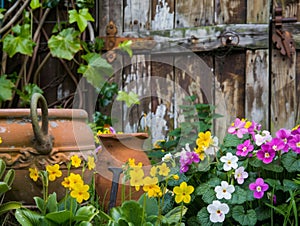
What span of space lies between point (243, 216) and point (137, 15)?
6.38 feet

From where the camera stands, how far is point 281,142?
1645 millimetres

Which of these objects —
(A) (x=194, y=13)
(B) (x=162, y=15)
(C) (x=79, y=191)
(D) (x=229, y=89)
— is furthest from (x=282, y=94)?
(C) (x=79, y=191)

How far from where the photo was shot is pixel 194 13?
122 inches

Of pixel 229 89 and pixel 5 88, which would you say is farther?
pixel 5 88

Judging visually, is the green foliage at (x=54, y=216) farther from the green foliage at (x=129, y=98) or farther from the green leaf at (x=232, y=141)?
the green foliage at (x=129, y=98)

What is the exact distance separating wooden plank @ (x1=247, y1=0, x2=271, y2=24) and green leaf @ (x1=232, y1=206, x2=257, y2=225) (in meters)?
1.60

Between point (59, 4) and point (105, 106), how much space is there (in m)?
0.73

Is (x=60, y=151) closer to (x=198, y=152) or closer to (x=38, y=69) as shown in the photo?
(x=198, y=152)

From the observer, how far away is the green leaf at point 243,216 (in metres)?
1.56

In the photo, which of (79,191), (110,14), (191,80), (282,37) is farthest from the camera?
(110,14)

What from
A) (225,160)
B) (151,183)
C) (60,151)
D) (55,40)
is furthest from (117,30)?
(151,183)

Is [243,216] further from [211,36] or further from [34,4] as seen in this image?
[34,4]

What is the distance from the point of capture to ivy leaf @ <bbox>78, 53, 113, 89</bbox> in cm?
330

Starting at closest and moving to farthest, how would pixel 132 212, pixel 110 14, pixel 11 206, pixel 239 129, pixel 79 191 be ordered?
1. pixel 79 191
2. pixel 132 212
3. pixel 11 206
4. pixel 239 129
5. pixel 110 14
